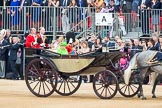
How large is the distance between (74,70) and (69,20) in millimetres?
10902

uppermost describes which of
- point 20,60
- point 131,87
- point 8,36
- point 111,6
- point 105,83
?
point 111,6

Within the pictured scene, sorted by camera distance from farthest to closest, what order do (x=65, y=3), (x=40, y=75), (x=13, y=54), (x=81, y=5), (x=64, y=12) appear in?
(x=65, y=3), (x=81, y=5), (x=64, y=12), (x=13, y=54), (x=40, y=75)

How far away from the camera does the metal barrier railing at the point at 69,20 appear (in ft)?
86.2

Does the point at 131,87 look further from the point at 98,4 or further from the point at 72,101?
the point at 98,4

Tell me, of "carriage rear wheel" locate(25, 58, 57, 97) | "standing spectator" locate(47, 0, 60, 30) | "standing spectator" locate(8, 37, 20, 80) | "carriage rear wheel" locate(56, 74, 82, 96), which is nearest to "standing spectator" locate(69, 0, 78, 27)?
"standing spectator" locate(47, 0, 60, 30)

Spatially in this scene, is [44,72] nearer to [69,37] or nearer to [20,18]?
[69,37]

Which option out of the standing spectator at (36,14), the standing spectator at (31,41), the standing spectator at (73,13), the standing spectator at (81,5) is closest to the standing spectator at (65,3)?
the standing spectator at (73,13)

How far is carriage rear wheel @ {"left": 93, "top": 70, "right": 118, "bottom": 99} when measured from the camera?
15562mm

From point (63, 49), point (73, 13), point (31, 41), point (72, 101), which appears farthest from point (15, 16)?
point (72, 101)

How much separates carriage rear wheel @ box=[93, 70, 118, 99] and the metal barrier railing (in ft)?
34.3

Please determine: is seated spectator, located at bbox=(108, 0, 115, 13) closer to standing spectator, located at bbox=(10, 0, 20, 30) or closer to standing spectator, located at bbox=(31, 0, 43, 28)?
standing spectator, located at bbox=(31, 0, 43, 28)

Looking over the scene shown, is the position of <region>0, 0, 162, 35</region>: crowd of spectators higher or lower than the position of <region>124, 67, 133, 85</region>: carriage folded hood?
higher

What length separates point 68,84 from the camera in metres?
17.1

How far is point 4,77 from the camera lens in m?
25.1
